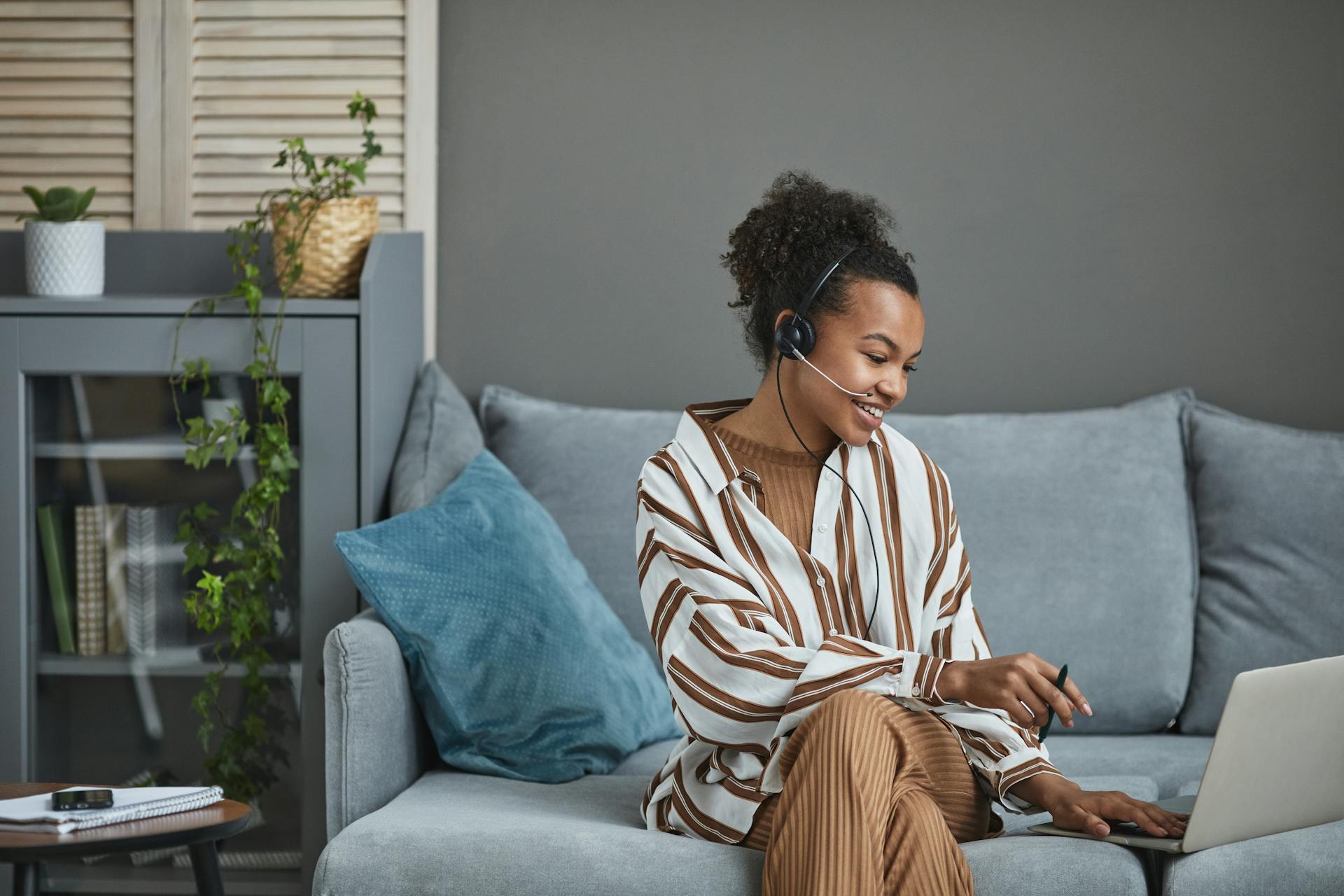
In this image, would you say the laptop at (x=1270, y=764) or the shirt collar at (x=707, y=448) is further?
the shirt collar at (x=707, y=448)

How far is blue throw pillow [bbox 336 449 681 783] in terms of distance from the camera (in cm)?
176

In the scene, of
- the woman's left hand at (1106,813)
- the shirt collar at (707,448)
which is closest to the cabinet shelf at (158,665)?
the shirt collar at (707,448)

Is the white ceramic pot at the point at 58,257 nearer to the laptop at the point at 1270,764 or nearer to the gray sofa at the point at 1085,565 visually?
the gray sofa at the point at 1085,565

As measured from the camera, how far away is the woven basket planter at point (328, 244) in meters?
2.11

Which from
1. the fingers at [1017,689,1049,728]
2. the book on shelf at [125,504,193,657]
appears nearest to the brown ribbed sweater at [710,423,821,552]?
the fingers at [1017,689,1049,728]

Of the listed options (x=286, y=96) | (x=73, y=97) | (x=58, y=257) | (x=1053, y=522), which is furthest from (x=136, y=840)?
(x=73, y=97)

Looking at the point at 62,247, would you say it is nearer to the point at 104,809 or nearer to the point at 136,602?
the point at 136,602

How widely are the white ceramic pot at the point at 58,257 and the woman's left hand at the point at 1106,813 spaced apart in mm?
1802

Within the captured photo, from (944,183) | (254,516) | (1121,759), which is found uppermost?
(944,183)

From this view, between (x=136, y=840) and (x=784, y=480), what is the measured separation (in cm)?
87

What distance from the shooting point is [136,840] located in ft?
4.38

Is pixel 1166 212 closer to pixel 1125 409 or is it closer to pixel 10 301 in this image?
pixel 1125 409

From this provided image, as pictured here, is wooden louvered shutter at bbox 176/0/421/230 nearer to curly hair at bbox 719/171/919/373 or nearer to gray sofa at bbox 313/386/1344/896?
gray sofa at bbox 313/386/1344/896

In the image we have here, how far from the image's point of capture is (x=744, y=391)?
2.48m
